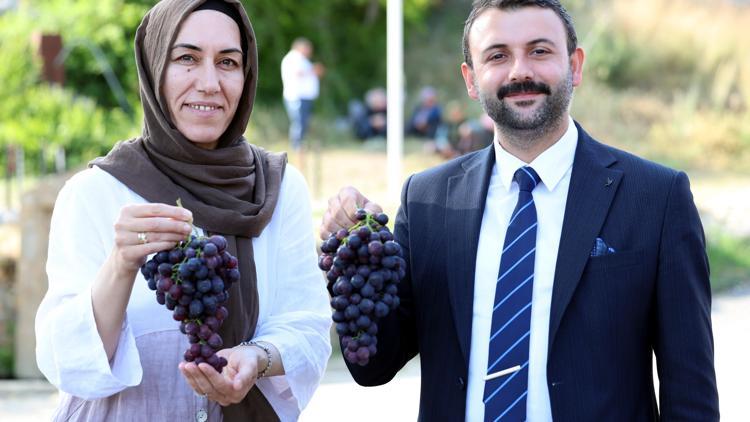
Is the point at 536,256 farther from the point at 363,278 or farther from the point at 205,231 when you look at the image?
the point at 205,231

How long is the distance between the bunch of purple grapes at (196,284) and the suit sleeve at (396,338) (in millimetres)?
494

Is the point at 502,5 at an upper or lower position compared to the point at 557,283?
upper

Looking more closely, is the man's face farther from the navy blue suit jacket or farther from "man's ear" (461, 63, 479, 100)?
the navy blue suit jacket

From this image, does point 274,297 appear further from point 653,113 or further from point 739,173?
point 653,113

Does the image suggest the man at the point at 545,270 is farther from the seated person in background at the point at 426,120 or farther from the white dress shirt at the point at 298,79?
the seated person in background at the point at 426,120

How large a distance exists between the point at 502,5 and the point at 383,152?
16.3 m

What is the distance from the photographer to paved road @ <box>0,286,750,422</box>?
24.9 feet

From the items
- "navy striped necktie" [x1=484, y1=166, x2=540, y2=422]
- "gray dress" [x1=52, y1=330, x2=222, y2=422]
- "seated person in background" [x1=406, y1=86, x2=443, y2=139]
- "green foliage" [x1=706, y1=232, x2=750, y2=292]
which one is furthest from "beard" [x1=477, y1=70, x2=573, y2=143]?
"seated person in background" [x1=406, y1=86, x2=443, y2=139]

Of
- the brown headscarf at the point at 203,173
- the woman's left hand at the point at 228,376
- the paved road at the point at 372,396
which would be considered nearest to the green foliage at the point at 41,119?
the paved road at the point at 372,396

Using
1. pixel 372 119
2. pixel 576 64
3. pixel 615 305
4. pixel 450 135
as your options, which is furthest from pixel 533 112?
pixel 372 119

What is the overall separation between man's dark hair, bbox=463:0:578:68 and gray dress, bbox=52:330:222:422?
1.14 m

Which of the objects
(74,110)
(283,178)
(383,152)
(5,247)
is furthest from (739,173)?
(283,178)

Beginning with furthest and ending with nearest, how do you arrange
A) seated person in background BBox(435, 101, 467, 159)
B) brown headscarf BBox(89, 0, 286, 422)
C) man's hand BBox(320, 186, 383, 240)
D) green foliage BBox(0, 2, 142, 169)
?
seated person in background BBox(435, 101, 467, 159) → green foliage BBox(0, 2, 142, 169) → brown headscarf BBox(89, 0, 286, 422) → man's hand BBox(320, 186, 383, 240)

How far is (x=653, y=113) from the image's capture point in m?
19.6
